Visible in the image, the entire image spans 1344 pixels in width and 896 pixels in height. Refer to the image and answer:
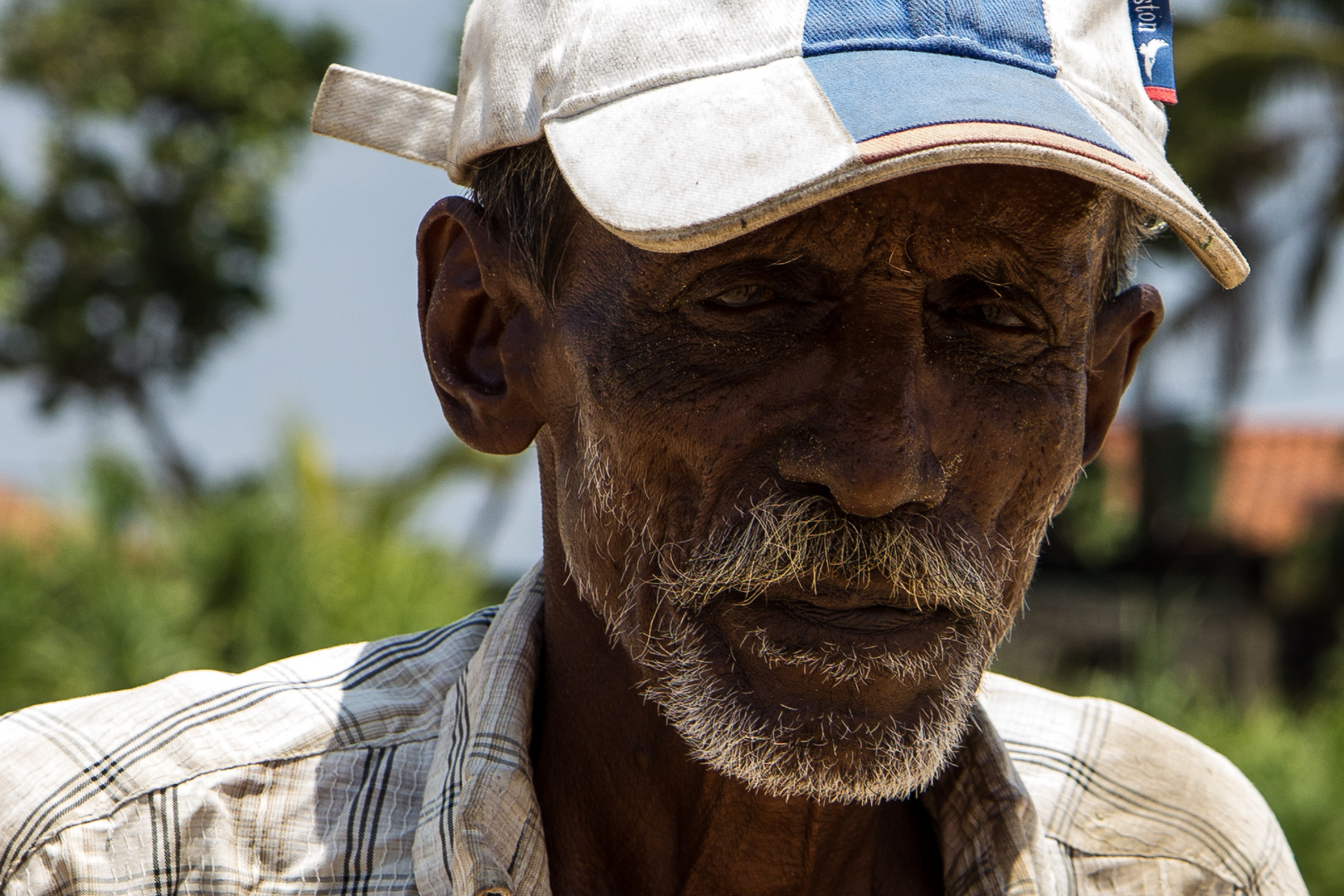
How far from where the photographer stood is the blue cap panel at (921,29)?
59.2 inches

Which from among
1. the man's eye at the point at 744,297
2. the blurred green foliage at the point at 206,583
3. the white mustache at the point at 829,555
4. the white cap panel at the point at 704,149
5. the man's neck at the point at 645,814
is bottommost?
the blurred green foliage at the point at 206,583

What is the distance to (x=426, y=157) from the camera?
202 centimetres

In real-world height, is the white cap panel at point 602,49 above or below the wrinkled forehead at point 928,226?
above

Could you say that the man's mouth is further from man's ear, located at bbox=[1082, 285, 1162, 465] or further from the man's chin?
man's ear, located at bbox=[1082, 285, 1162, 465]

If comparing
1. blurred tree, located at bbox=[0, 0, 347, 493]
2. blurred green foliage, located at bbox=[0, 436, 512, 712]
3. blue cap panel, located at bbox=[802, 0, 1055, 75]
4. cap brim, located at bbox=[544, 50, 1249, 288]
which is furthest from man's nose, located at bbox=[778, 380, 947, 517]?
blurred tree, located at bbox=[0, 0, 347, 493]

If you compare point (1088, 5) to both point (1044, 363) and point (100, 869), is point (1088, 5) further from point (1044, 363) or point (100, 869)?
point (100, 869)

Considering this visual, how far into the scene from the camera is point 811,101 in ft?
4.75

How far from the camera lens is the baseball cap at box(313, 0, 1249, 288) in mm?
1403

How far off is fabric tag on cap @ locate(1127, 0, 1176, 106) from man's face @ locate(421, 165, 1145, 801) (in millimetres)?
163

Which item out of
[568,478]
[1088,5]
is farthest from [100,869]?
[1088,5]

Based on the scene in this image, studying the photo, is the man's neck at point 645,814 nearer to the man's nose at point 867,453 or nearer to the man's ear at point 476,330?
the man's ear at point 476,330

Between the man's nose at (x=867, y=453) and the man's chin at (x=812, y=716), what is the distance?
20 centimetres

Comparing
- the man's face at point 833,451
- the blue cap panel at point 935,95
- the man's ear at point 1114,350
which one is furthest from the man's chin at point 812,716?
the blue cap panel at point 935,95

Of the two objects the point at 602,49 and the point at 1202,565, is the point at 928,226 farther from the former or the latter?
the point at 1202,565
